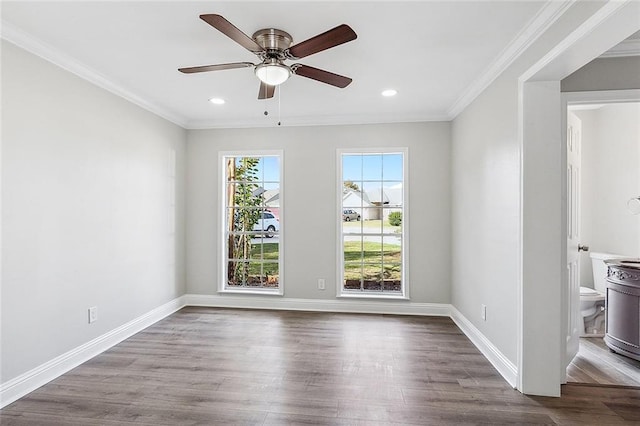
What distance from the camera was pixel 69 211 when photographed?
274 cm

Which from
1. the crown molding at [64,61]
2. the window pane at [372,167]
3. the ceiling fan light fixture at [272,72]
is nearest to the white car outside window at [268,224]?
the window pane at [372,167]

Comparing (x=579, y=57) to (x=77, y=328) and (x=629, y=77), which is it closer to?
(x=629, y=77)

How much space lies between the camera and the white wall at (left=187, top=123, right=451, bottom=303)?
4.20 m

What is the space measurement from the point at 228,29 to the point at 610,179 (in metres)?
4.57

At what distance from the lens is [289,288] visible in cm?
443

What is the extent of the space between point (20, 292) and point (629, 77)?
15.3 ft

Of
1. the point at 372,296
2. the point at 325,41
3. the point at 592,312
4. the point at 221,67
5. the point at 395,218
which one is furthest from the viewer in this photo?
the point at 395,218

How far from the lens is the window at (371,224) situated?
4.40 metres

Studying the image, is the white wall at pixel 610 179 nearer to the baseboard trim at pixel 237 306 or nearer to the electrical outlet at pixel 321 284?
the baseboard trim at pixel 237 306

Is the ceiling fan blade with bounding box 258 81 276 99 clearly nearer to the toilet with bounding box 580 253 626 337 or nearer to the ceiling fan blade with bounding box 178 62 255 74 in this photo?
the ceiling fan blade with bounding box 178 62 255 74

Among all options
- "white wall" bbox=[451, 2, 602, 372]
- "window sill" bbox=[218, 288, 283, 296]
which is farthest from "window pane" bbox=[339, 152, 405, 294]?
"window sill" bbox=[218, 288, 283, 296]

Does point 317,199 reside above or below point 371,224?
above

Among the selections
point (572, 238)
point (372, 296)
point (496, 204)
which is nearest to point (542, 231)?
point (496, 204)

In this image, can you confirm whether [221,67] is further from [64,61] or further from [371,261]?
[371,261]
